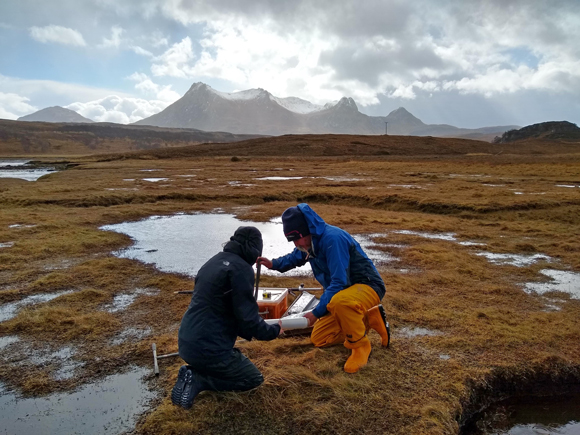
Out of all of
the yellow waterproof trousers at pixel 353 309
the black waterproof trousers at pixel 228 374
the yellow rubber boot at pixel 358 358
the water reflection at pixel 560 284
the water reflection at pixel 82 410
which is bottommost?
the water reflection at pixel 82 410

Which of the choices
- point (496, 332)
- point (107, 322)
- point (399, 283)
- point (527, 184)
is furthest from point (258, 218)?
point (527, 184)

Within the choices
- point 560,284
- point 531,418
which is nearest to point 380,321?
point 531,418

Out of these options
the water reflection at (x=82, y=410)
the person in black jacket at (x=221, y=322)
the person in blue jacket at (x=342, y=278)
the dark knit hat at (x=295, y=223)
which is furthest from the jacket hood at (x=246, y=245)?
the water reflection at (x=82, y=410)

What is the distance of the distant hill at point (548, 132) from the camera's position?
107 meters

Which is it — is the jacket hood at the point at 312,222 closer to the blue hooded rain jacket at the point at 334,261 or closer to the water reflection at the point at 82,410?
the blue hooded rain jacket at the point at 334,261

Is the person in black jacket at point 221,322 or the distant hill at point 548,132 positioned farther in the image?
the distant hill at point 548,132

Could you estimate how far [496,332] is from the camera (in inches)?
238

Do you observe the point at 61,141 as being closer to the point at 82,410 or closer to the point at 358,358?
the point at 82,410

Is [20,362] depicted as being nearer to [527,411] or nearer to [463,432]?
[463,432]

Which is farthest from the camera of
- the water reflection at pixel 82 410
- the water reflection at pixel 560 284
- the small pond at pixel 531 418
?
the water reflection at pixel 560 284

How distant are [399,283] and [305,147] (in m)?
69.2

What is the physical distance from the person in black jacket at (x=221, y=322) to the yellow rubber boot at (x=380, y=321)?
56.7 inches

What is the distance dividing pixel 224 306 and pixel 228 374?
2.45 feet

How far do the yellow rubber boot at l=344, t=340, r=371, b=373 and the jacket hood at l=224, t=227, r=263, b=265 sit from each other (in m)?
1.84
